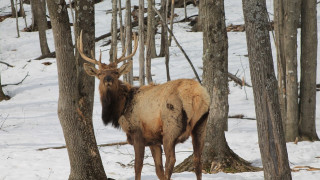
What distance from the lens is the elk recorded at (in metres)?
6.57

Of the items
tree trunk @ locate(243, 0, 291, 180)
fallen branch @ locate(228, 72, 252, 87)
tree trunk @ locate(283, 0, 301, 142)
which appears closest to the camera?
tree trunk @ locate(243, 0, 291, 180)

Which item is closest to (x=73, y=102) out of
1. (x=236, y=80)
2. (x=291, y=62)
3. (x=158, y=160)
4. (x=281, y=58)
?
(x=158, y=160)

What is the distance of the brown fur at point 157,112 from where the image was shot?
6.57 metres

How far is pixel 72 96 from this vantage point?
6.70m

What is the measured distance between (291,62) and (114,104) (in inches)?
211

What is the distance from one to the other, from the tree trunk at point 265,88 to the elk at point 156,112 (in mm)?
1514

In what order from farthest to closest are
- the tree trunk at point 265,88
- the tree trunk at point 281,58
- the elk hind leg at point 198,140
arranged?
the tree trunk at point 281,58
the elk hind leg at point 198,140
the tree trunk at point 265,88

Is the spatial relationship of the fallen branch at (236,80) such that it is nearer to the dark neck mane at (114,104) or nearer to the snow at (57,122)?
the snow at (57,122)

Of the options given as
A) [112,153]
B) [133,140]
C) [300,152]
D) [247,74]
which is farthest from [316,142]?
[247,74]

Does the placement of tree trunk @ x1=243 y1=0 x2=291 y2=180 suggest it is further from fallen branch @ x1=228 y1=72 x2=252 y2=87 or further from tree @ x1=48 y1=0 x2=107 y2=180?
fallen branch @ x1=228 y1=72 x2=252 y2=87

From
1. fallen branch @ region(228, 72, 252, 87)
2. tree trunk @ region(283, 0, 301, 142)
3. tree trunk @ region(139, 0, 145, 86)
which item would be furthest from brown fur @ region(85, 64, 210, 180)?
fallen branch @ region(228, 72, 252, 87)

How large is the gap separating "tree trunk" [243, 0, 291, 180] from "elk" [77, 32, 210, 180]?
59.6 inches

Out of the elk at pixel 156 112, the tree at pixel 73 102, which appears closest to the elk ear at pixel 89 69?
the elk at pixel 156 112

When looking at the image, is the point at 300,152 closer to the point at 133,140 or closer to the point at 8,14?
the point at 133,140
